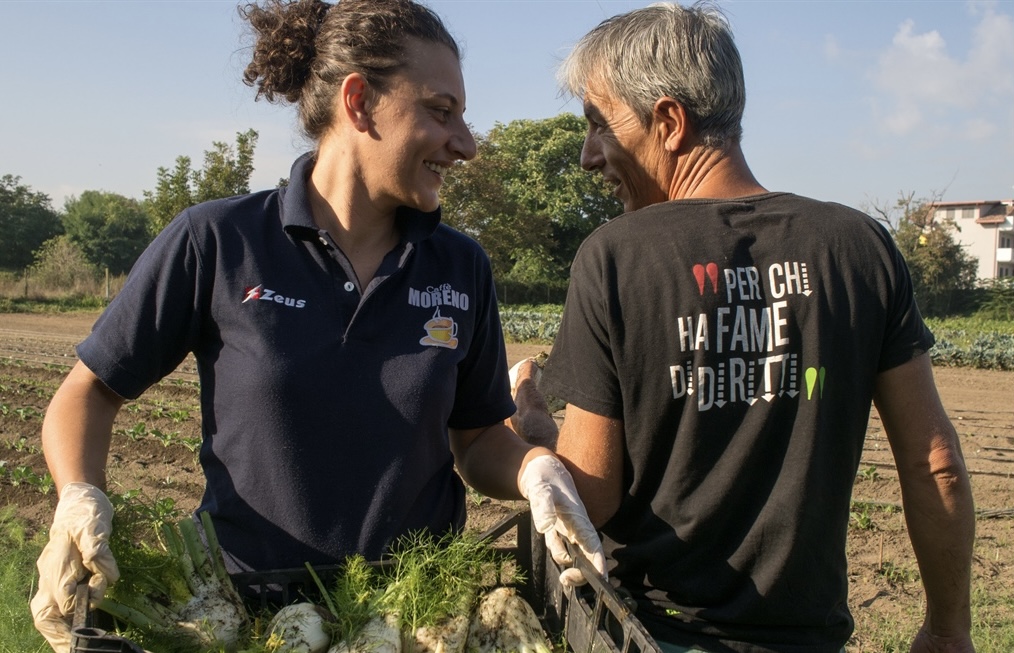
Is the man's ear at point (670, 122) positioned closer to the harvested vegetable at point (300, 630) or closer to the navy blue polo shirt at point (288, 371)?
the navy blue polo shirt at point (288, 371)

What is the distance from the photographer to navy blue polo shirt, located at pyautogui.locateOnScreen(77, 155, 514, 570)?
2119 millimetres

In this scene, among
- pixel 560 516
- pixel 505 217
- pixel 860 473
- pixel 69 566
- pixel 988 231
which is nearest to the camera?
pixel 69 566

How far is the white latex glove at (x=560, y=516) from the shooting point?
1.86 meters

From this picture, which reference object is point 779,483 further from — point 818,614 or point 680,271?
point 680,271

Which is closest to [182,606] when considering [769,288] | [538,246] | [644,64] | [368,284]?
[368,284]

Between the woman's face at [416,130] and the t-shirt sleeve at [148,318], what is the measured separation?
522mm

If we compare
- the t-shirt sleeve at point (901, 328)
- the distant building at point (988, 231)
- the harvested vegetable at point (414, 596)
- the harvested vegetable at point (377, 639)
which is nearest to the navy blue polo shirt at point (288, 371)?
the harvested vegetable at point (414, 596)

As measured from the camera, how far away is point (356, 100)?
229 cm

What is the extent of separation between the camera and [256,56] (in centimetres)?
237

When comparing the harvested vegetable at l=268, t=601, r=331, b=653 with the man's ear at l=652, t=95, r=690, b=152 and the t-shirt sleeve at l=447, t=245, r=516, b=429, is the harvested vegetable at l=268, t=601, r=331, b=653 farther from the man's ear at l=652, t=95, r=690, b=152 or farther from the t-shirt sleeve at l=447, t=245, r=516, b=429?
the man's ear at l=652, t=95, r=690, b=152

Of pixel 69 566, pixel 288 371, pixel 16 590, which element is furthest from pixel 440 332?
pixel 16 590

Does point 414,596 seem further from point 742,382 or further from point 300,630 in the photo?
point 742,382

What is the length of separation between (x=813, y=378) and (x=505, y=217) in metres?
34.0

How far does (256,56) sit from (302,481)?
3.78 feet
